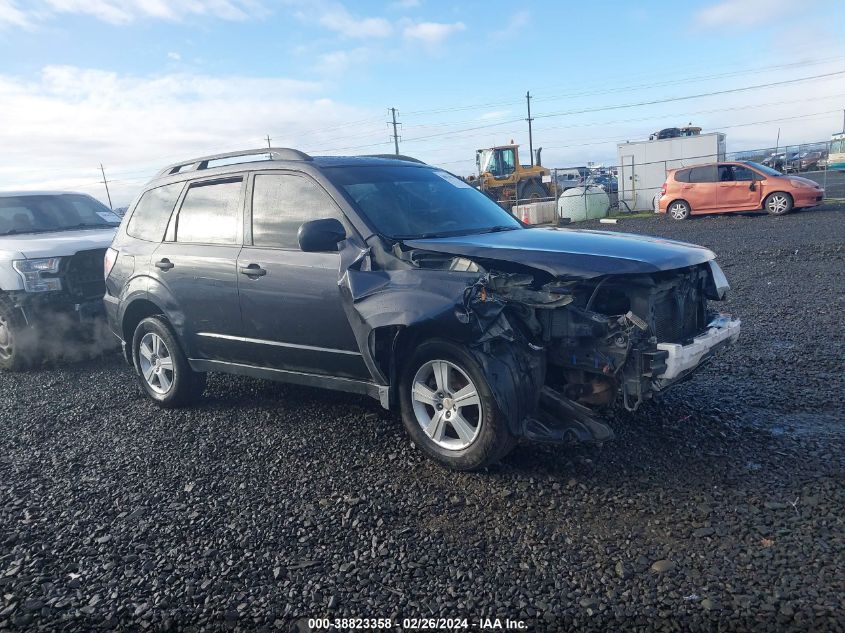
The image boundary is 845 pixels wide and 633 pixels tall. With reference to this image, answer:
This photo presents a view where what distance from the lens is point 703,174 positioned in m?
21.0

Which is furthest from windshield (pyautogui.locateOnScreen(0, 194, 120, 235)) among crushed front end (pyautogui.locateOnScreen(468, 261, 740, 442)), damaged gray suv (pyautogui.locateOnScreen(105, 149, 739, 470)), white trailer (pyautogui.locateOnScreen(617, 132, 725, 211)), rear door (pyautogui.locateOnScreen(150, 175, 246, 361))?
white trailer (pyautogui.locateOnScreen(617, 132, 725, 211))

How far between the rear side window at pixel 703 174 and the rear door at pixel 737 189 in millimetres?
226

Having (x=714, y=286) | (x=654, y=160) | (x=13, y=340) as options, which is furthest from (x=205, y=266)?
(x=654, y=160)

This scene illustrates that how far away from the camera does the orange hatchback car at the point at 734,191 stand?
19.5 meters

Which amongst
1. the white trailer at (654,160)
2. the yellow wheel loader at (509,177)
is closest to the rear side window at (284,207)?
the white trailer at (654,160)

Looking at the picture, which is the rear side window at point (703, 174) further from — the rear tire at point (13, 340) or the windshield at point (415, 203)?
the rear tire at point (13, 340)

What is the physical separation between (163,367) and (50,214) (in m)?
4.12

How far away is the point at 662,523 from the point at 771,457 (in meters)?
1.09

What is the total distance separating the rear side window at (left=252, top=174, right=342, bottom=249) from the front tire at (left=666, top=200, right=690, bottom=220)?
18809 mm

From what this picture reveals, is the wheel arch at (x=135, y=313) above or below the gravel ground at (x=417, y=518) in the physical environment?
above

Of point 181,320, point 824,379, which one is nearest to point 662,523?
point 824,379

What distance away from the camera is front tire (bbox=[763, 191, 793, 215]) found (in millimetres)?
19562

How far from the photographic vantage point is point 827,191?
27094mm

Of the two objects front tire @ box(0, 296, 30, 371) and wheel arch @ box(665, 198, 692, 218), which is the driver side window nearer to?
wheel arch @ box(665, 198, 692, 218)
